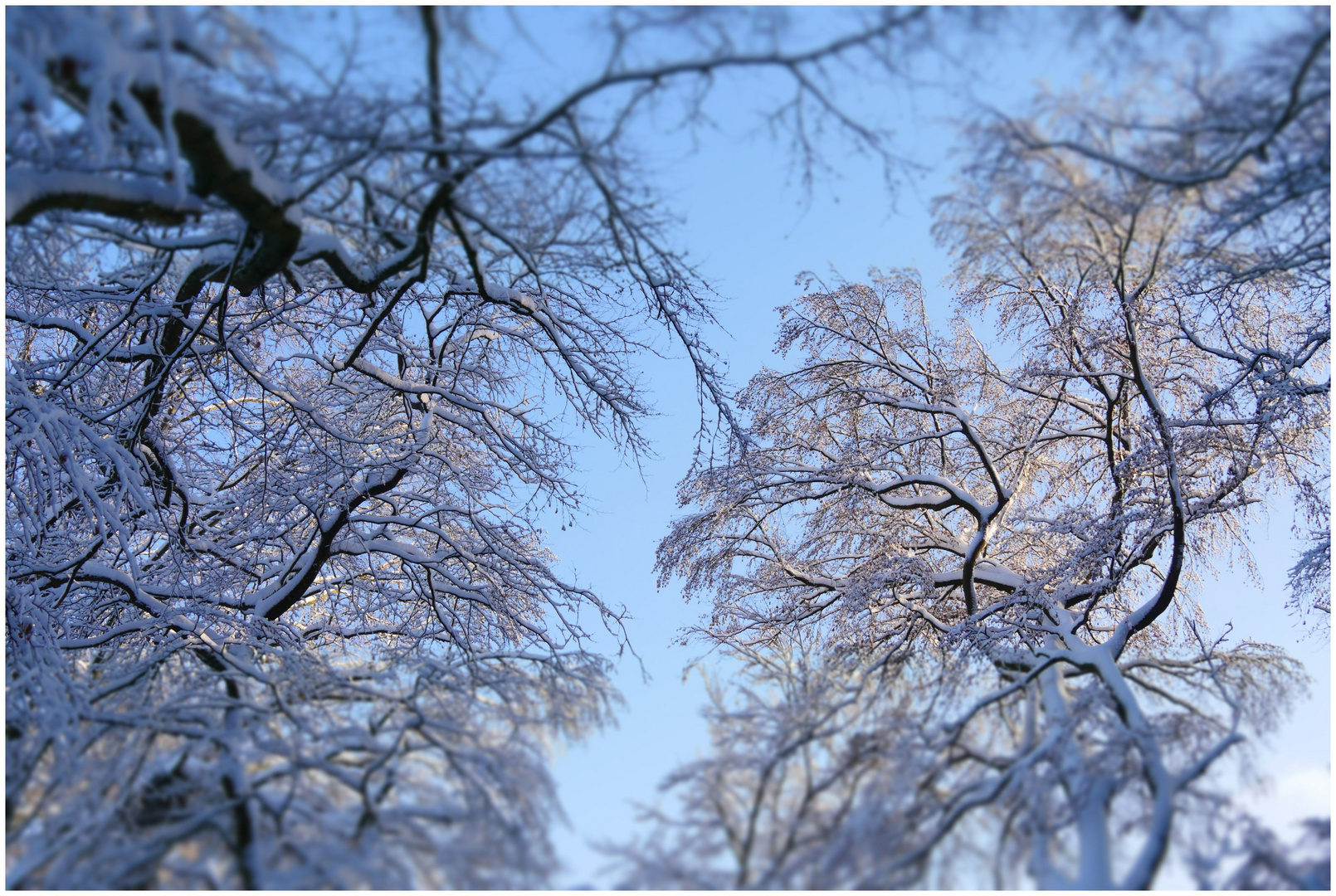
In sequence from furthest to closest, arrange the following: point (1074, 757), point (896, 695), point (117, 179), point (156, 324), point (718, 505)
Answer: point (718, 505) → point (156, 324) → point (896, 695) → point (1074, 757) → point (117, 179)

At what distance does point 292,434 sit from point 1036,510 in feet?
23.4

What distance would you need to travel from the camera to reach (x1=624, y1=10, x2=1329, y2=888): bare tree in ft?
16.0

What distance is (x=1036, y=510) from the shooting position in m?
9.39

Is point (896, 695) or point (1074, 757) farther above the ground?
point (896, 695)

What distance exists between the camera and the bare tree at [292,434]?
Answer: 453 centimetres

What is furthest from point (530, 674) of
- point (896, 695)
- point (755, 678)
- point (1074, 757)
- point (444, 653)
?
point (1074, 757)

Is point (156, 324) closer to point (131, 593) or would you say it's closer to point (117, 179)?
point (131, 593)

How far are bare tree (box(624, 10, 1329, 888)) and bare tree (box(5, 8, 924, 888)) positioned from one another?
54.0 inches

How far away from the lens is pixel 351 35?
15.1 ft

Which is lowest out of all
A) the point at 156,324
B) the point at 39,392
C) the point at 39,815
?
the point at 39,815

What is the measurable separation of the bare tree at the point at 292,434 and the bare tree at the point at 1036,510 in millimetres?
1373

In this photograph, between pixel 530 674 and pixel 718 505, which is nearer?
pixel 530 674

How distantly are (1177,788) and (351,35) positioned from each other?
217 inches

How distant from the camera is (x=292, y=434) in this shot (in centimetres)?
869
